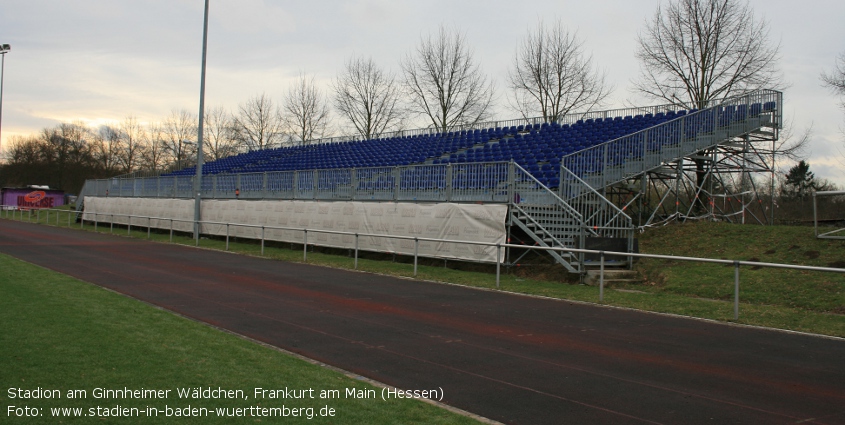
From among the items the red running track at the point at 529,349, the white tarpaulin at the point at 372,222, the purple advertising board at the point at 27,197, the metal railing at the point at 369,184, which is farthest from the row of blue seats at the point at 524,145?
the purple advertising board at the point at 27,197

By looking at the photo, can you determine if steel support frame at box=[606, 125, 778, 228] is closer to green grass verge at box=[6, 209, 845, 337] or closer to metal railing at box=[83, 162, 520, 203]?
green grass verge at box=[6, 209, 845, 337]

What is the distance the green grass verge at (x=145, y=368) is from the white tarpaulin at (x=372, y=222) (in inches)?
397

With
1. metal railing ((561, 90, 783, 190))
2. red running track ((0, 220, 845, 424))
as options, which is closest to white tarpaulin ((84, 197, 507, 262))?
metal railing ((561, 90, 783, 190))

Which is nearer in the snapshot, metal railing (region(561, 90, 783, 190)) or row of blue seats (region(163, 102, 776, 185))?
metal railing (region(561, 90, 783, 190))

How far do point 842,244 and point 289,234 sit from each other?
17785 mm

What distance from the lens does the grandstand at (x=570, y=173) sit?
18.4 meters

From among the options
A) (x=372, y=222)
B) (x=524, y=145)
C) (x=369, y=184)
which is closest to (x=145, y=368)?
(x=372, y=222)

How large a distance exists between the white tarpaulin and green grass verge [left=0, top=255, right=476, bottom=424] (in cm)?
1008

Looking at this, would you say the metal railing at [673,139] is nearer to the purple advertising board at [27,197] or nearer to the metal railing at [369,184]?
the metal railing at [369,184]

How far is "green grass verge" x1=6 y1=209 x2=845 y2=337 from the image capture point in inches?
460

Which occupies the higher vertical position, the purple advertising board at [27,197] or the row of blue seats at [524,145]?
the row of blue seats at [524,145]

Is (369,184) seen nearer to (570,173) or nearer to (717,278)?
(570,173)

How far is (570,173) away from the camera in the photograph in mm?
18641

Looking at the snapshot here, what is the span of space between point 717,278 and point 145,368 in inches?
492
